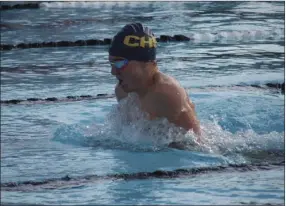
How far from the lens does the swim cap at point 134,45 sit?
5.42m

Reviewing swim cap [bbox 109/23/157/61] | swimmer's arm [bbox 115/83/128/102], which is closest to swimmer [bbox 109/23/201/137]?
swim cap [bbox 109/23/157/61]

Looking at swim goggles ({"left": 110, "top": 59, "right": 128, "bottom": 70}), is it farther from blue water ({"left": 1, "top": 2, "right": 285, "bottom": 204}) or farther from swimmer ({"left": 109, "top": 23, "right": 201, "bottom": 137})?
blue water ({"left": 1, "top": 2, "right": 285, "bottom": 204})

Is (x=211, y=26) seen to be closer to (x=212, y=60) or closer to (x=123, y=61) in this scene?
(x=212, y=60)

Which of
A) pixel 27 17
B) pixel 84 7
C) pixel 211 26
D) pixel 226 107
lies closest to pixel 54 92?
pixel 226 107

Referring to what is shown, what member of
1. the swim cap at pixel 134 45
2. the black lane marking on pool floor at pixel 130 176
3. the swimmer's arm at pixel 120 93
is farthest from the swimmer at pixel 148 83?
the black lane marking on pool floor at pixel 130 176

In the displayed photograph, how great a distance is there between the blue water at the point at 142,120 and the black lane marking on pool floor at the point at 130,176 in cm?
2

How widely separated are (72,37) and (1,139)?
479 cm

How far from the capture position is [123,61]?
17.6ft

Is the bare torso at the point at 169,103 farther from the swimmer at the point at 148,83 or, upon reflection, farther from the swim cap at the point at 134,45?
the swim cap at the point at 134,45

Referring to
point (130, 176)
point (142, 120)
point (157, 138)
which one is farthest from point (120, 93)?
point (130, 176)

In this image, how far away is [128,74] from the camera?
5.35 m

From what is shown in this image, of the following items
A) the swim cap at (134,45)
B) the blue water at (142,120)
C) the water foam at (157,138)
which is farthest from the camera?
the swim cap at (134,45)

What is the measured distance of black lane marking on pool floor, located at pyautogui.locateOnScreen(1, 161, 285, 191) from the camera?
4508 mm

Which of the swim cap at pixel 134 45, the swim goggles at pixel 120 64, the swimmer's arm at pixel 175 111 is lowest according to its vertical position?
the swimmer's arm at pixel 175 111
